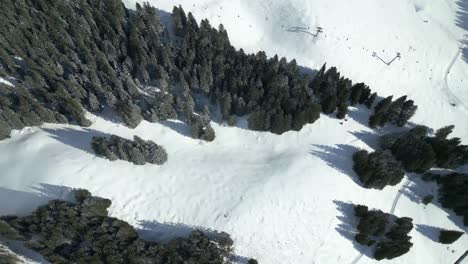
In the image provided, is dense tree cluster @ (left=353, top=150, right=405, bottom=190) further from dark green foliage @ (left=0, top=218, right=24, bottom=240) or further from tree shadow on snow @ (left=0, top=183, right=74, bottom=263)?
dark green foliage @ (left=0, top=218, right=24, bottom=240)

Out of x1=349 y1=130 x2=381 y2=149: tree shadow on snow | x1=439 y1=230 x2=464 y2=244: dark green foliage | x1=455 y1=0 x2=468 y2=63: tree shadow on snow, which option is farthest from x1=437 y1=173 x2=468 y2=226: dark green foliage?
x1=455 y1=0 x2=468 y2=63: tree shadow on snow

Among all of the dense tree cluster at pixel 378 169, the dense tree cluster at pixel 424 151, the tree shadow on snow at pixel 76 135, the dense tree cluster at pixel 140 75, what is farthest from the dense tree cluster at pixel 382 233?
the tree shadow on snow at pixel 76 135

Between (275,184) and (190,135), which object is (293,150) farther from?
(190,135)

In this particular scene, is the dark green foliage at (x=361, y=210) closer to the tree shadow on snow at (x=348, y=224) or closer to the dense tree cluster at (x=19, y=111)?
the tree shadow on snow at (x=348, y=224)

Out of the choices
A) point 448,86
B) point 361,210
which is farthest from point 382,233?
point 448,86

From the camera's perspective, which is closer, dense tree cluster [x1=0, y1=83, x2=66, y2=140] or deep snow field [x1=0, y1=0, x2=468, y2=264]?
deep snow field [x1=0, y1=0, x2=468, y2=264]

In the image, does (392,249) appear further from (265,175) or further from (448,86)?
(448,86)

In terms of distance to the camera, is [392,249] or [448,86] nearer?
[392,249]
